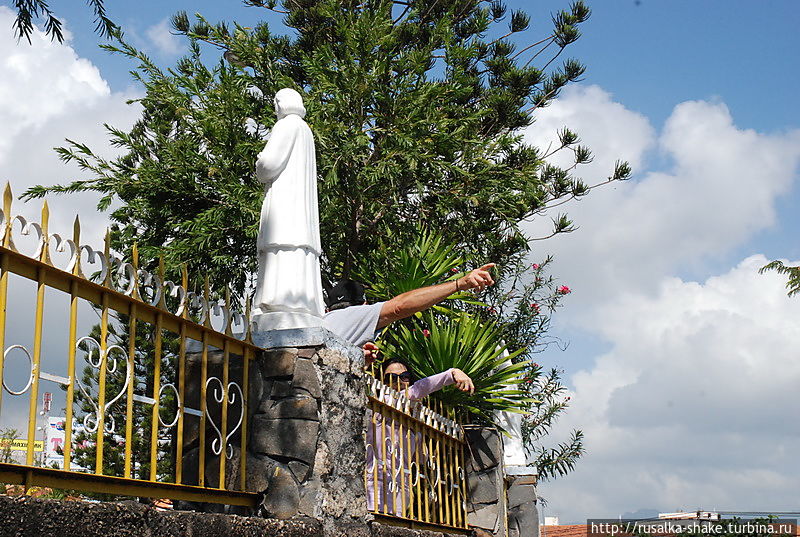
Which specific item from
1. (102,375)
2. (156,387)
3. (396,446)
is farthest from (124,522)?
(396,446)

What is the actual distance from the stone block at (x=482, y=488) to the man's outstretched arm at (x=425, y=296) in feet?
8.78

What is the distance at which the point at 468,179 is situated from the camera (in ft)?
33.3

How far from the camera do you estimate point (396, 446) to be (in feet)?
17.6

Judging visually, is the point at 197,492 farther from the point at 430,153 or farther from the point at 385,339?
the point at 430,153

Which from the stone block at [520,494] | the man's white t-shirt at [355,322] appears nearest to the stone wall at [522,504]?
the stone block at [520,494]

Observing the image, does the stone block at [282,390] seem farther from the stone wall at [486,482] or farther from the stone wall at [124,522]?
the stone wall at [486,482]

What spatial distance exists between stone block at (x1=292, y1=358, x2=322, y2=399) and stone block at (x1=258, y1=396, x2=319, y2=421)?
4 cm

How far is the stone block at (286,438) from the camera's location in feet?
12.3

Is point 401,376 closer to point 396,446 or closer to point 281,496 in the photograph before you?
point 396,446

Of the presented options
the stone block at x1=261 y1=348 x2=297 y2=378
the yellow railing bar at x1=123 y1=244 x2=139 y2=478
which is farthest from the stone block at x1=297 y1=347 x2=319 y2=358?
the yellow railing bar at x1=123 y1=244 x2=139 y2=478

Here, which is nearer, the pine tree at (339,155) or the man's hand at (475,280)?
the man's hand at (475,280)

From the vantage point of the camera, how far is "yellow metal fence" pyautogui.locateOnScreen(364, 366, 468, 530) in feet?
16.1

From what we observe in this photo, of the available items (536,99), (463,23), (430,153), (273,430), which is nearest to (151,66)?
(430,153)

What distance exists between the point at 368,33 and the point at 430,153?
55.3 inches
